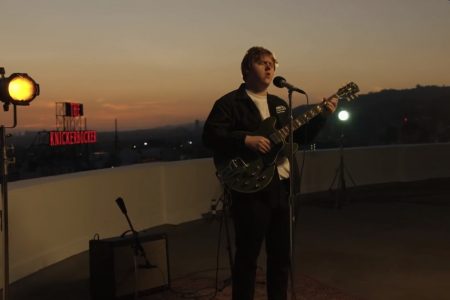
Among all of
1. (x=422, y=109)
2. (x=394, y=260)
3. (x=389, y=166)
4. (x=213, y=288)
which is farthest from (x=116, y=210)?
(x=422, y=109)

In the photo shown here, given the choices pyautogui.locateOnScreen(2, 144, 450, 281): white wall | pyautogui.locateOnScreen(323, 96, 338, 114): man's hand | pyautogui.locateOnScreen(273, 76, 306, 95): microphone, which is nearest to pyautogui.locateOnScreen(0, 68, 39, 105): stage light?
pyautogui.locateOnScreen(2, 144, 450, 281): white wall

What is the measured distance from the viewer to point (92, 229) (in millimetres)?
6820

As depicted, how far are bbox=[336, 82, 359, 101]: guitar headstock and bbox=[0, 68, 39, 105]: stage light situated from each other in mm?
2365

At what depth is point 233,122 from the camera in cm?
350

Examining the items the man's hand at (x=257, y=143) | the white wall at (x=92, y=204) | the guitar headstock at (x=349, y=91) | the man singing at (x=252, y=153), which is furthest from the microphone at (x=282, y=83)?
the white wall at (x=92, y=204)

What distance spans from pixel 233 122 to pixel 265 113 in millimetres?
220

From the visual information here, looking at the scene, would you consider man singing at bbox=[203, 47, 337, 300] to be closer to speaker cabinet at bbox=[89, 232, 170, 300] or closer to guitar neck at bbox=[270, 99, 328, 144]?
guitar neck at bbox=[270, 99, 328, 144]

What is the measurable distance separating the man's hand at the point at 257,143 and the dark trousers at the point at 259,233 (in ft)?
0.70

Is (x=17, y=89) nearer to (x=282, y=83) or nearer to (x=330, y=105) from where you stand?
(x=282, y=83)

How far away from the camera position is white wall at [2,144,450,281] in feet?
18.7

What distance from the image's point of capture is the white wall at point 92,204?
225 inches

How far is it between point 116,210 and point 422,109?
39303 millimetres

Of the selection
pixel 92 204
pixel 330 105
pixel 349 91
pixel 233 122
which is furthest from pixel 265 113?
pixel 92 204

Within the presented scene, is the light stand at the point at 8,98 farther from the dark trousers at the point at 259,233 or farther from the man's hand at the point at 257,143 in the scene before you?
the man's hand at the point at 257,143
